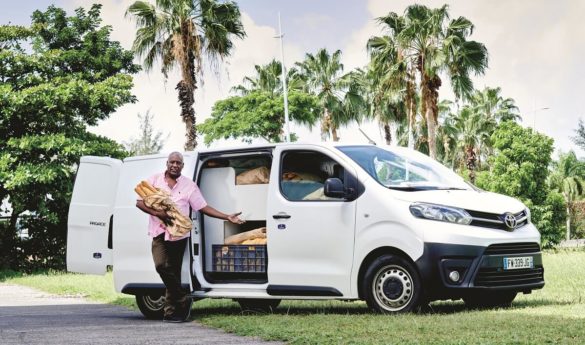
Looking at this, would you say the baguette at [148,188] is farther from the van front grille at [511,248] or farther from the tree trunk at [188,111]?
the tree trunk at [188,111]

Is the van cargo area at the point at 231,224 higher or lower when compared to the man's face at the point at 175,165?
lower

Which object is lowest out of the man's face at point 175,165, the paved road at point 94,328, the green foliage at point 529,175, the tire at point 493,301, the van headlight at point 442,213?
the paved road at point 94,328

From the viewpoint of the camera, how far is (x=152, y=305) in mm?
11930

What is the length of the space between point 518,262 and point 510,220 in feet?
1.56

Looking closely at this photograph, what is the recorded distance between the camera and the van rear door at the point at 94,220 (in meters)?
12.4

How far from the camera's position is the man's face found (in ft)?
35.7

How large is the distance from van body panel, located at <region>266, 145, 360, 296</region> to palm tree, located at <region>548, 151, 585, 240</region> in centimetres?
9008

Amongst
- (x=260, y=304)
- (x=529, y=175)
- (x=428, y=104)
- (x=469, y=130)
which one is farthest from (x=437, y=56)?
(x=469, y=130)

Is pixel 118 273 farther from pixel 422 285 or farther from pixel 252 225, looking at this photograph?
pixel 422 285

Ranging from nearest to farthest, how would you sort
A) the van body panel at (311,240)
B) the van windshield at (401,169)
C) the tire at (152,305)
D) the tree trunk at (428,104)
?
the van body panel at (311,240)
the van windshield at (401,169)
the tire at (152,305)
the tree trunk at (428,104)

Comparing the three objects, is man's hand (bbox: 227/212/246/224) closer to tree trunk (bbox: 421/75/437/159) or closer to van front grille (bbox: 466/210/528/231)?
van front grille (bbox: 466/210/528/231)

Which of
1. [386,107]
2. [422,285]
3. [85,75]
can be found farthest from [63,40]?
[422,285]

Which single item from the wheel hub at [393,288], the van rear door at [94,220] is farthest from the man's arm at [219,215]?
the van rear door at [94,220]

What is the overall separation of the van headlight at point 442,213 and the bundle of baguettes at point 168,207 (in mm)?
2572
